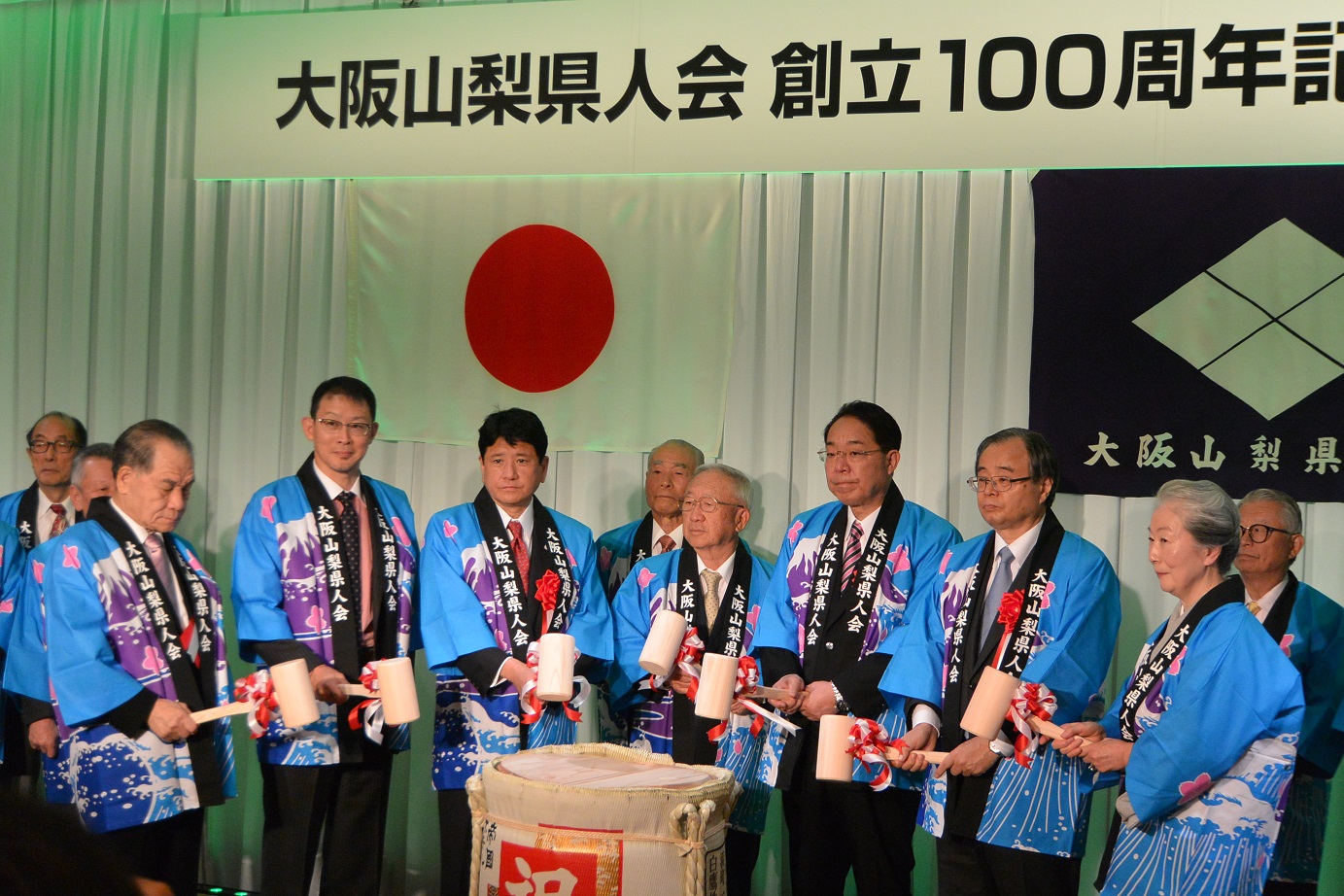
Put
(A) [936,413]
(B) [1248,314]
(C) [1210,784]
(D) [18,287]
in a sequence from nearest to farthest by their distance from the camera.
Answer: (C) [1210,784], (B) [1248,314], (A) [936,413], (D) [18,287]

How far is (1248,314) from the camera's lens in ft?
12.5

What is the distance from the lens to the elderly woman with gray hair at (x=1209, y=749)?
2.35 m

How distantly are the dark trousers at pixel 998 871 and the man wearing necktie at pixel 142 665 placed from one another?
1.60 meters

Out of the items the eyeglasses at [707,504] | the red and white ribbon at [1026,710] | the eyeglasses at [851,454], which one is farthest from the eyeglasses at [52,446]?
the red and white ribbon at [1026,710]

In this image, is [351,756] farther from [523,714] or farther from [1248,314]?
[1248,314]

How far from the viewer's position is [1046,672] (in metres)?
2.76

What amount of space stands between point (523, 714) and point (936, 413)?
1.61 meters

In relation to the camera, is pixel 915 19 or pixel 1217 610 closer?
pixel 1217 610

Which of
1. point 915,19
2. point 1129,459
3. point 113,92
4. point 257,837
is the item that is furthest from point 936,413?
point 113,92

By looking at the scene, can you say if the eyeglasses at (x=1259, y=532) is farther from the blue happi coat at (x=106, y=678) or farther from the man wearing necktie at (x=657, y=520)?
the blue happi coat at (x=106, y=678)

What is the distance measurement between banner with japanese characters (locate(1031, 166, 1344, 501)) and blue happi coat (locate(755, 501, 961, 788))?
83cm

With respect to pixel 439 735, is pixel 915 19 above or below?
above

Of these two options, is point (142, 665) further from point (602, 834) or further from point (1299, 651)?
point (1299, 651)

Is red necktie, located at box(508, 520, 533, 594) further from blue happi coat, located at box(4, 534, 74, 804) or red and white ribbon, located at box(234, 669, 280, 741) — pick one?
blue happi coat, located at box(4, 534, 74, 804)
